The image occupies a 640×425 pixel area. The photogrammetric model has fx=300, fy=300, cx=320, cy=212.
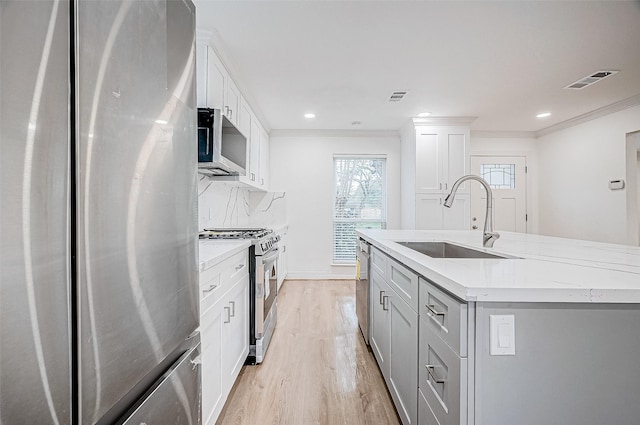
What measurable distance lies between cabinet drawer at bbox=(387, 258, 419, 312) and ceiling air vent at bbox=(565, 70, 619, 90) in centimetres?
328

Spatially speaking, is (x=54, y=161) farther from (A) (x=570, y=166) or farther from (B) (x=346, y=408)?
(A) (x=570, y=166)

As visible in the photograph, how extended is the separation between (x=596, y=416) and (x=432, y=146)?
4160 mm

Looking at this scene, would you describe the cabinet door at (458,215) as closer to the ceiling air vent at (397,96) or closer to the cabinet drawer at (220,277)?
the ceiling air vent at (397,96)

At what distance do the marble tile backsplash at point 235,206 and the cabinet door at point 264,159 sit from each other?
0.28m

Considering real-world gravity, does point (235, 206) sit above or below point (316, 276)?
above

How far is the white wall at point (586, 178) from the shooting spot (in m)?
4.01

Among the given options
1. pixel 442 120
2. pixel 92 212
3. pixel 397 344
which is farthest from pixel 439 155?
pixel 92 212

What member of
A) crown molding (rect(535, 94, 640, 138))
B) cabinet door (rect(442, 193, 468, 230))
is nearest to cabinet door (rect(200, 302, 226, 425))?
cabinet door (rect(442, 193, 468, 230))

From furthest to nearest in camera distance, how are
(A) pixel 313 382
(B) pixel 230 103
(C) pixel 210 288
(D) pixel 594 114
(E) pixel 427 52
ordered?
(D) pixel 594 114
(B) pixel 230 103
(E) pixel 427 52
(A) pixel 313 382
(C) pixel 210 288

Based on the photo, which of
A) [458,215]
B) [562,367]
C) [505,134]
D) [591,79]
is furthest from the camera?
[505,134]

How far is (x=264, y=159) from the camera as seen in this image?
15.3 ft

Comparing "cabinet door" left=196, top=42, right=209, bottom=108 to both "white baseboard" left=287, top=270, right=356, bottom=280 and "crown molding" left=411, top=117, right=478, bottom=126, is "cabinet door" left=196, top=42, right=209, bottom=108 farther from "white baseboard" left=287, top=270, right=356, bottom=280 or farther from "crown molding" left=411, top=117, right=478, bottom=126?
"white baseboard" left=287, top=270, right=356, bottom=280

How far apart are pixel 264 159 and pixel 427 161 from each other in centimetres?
250

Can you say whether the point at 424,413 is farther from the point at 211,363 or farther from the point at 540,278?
the point at 211,363
